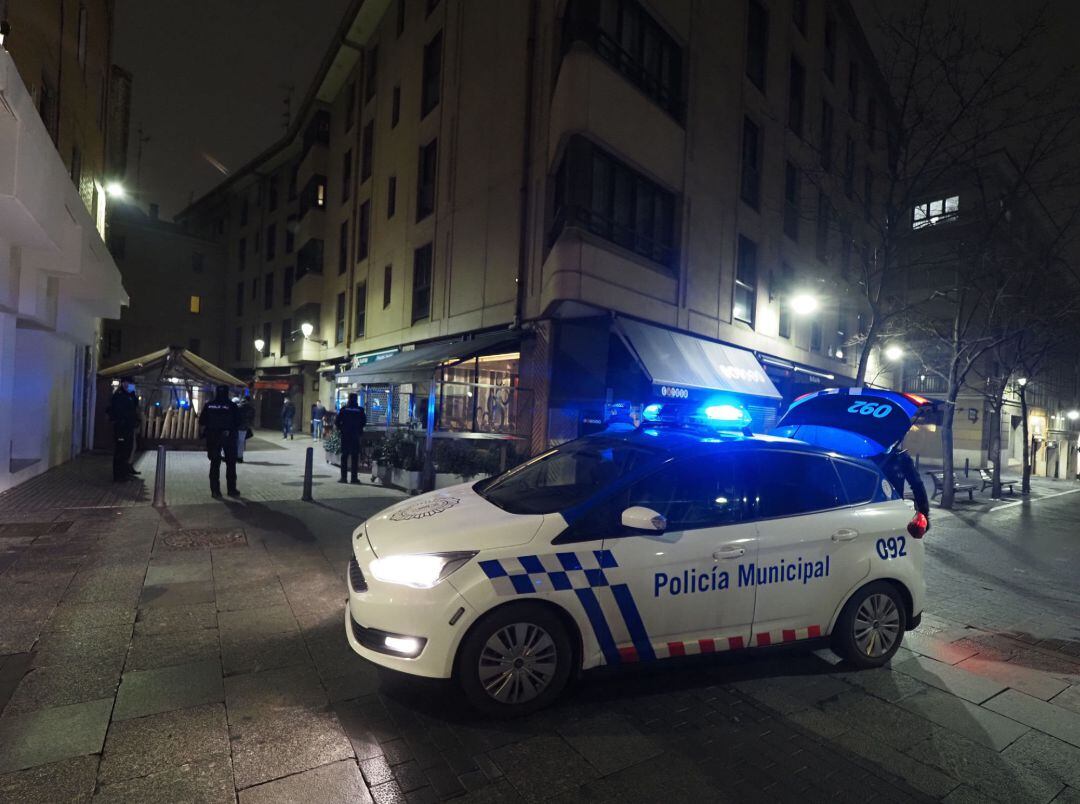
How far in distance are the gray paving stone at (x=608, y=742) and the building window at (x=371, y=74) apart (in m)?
24.0

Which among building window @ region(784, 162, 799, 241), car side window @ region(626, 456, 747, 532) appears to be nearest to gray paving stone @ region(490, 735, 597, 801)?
car side window @ region(626, 456, 747, 532)

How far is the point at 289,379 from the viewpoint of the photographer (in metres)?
29.5

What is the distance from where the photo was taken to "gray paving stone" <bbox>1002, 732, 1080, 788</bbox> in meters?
3.15

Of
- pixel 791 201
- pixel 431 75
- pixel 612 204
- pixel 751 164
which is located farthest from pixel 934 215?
pixel 431 75

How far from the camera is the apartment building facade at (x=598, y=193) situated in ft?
40.3

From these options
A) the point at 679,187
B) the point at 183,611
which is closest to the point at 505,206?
the point at 679,187

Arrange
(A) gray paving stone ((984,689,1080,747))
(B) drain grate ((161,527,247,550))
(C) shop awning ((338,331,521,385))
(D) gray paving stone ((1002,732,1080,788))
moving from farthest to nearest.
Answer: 1. (C) shop awning ((338,331,521,385))
2. (B) drain grate ((161,527,247,550))
3. (A) gray paving stone ((984,689,1080,747))
4. (D) gray paving stone ((1002,732,1080,788))

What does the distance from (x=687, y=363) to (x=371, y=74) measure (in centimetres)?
1771

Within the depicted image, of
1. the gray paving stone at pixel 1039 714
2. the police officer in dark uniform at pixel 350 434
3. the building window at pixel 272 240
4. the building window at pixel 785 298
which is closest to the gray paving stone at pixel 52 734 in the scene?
the gray paving stone at pixel 1039 714

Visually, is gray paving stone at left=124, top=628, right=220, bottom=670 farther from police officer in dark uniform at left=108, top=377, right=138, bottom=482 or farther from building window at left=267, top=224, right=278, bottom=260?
building window at left=267, top=224, right=278, bottom=260

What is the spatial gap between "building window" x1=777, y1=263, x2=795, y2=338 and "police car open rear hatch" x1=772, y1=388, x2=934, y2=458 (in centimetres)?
1337

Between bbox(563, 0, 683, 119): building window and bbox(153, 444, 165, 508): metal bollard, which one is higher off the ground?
bbox(563, 0, 683, 119): building window

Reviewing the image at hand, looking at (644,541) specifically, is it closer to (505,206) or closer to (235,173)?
(505,206)

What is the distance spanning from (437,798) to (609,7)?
1417 centimetres
